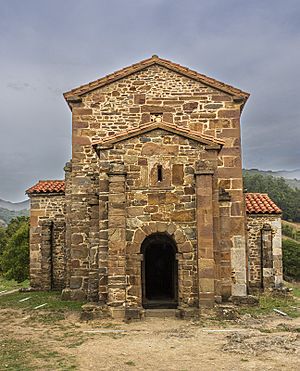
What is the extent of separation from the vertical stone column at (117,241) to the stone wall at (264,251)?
9165 millimetres

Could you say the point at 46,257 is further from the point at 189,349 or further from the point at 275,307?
the point at 189,349

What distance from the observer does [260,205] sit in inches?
840

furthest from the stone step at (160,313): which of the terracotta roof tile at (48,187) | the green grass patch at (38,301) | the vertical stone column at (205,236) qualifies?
the terracotta roof tile at (48,187)

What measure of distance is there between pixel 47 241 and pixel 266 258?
34.3 ft

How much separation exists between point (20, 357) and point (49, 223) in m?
12.8

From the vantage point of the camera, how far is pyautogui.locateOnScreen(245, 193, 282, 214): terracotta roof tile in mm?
20734

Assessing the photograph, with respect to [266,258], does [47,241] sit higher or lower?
higher

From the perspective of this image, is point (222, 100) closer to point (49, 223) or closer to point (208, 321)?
point (208, 321)

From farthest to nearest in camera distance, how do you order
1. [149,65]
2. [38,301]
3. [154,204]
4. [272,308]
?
[38,301] < [149,65] < [272,308] < [154,204]

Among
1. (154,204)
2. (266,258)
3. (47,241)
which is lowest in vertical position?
(266,258)

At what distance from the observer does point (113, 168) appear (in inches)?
532

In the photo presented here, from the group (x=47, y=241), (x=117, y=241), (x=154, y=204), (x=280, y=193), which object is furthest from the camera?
(x=280, y=193)

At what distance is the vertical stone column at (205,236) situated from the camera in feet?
42.7

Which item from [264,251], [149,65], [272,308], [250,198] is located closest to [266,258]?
[264,251]
